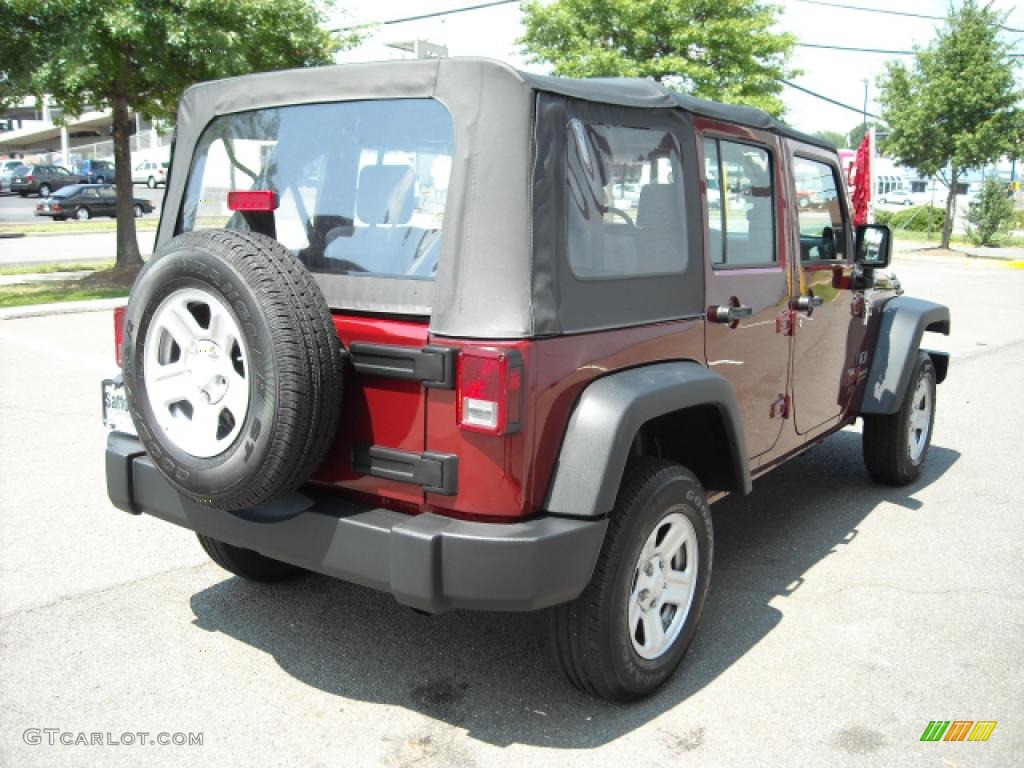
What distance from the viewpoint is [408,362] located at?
2709mm

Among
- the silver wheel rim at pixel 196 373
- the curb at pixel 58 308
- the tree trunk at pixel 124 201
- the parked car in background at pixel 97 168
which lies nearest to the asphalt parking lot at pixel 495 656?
the silver wheel rim at pixel 196 373

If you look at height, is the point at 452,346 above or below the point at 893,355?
above

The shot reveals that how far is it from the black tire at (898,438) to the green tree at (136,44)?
9.89 meters

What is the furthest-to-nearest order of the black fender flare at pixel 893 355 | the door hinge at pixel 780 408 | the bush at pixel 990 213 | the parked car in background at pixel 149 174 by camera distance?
the parked car in background at pixel 149 174 → the bush at pixel 990 213 → the black fender flare at pixel 893 355 → the door hinge at pixel 780 408

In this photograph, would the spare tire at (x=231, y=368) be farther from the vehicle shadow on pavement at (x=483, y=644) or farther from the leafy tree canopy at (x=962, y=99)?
the leafy tree canopy at (x=962, y=99)

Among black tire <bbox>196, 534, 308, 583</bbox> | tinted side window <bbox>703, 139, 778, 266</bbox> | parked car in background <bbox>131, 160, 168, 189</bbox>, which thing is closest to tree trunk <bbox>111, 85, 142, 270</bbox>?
black tire <bbox>196, 534, 308, 583</bbox>

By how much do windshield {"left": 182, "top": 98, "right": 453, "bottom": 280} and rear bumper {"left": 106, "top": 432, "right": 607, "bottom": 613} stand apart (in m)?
0.74

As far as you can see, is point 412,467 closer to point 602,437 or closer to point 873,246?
point 602,437

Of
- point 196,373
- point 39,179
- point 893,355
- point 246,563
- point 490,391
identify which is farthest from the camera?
point 39,179

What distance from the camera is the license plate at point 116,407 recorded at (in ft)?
11.3

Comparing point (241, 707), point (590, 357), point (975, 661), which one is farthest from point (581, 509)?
point (975, 661)

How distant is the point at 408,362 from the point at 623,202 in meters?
0.91

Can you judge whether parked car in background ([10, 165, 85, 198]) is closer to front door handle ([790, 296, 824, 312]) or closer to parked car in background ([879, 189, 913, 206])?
parked car in background ([879, 189, 913, 206])

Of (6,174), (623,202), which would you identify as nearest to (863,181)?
(623,202)
